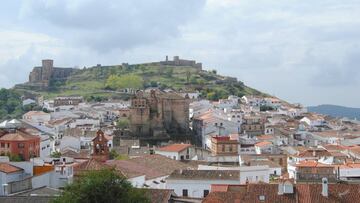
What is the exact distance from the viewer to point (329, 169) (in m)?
54.8

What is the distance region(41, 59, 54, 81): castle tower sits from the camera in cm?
18738

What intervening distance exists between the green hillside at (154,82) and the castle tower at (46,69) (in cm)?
302

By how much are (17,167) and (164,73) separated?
13809 centimetres

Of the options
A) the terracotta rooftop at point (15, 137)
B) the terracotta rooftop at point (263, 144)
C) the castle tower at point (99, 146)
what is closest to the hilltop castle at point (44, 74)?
Answer: the terracotta rooftop at point (263, 144)

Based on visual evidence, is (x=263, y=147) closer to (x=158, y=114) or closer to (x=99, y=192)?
(x=158, y=114)

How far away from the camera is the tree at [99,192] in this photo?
30297 millimetres

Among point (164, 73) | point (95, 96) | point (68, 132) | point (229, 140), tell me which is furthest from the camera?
point (164, 73)

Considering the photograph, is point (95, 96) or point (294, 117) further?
point (95, 96)

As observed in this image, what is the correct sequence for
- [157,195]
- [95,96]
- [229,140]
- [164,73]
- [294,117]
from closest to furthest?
[157,195]
[229,140]
[294,117]
[95,96]
[164,73]

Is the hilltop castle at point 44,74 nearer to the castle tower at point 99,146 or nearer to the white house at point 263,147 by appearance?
the white house at point 263,147

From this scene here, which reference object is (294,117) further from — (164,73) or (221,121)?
(164,73)

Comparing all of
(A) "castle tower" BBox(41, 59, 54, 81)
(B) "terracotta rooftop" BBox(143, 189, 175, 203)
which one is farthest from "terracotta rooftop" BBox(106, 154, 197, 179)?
(A) "castle tower" BBox(41, 59, 54, 81)

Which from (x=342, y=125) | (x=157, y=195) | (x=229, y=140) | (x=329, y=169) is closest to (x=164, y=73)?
(x=342, y=125)

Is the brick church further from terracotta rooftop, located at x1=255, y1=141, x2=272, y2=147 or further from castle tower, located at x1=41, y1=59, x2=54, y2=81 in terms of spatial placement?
castle tower, located at x1=41, y1=59, x2=54, y2=81
